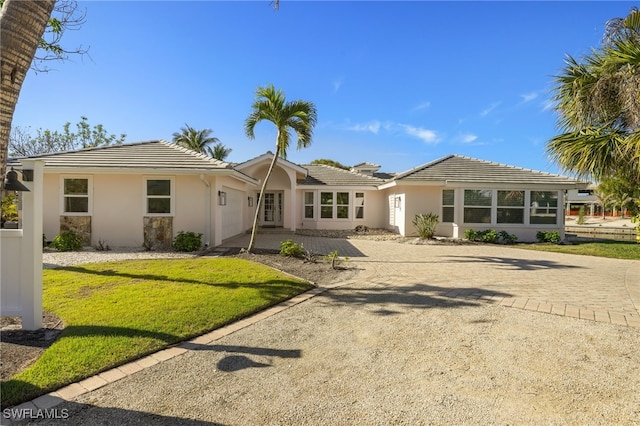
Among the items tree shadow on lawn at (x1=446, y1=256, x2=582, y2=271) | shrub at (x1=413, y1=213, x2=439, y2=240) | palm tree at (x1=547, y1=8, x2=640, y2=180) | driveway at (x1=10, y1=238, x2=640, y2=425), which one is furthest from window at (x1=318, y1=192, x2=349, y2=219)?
driveway at (x1=10, y1=238, x2=640, y2=425)

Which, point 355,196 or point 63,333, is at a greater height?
point 355,196

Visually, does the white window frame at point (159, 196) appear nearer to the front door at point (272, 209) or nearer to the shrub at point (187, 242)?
the shrub at point (187, 242)

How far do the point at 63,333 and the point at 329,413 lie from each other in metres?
3.86

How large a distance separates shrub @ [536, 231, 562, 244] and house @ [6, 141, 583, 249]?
1.16 feet

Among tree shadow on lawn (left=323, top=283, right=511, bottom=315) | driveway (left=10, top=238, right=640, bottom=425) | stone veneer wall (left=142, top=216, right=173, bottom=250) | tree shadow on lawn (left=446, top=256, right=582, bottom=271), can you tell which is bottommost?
driveway (left=10, top=238, right=640, bottom=425)

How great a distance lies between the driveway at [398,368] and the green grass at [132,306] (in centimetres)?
29

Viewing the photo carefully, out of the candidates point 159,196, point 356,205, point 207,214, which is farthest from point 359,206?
point 159,196

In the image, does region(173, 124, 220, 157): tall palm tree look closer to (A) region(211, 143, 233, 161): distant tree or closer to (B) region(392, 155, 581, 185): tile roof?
(A) region(211, 143, 233, 161): distant tree

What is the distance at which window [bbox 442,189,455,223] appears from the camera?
58.7 ft

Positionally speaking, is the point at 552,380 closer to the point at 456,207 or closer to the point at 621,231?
the point at 456,207

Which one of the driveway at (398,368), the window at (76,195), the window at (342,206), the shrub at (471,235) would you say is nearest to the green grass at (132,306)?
the driveway at (398,368)

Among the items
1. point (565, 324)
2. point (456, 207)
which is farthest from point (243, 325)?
point (456, 207)

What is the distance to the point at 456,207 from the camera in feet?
57.7

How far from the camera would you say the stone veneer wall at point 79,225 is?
1246cm
